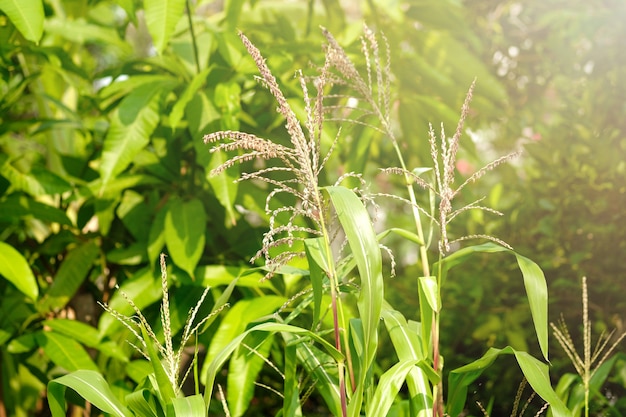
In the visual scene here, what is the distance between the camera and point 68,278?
188 centimetres

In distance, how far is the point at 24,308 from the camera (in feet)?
6.09

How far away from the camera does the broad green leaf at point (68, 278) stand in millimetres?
1867

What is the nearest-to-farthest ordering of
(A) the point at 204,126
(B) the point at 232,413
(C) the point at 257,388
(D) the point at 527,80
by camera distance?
(B) the point at 232,413 → (A) the point at 204,126 → (C) the point at 257,388 → (D) the point at 527,80

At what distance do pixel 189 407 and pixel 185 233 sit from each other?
0.69 meters

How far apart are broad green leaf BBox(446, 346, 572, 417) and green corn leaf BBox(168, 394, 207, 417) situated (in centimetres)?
39

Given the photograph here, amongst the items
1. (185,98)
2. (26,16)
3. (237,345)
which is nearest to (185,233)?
(185,98)

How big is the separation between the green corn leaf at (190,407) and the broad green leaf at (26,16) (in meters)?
0.73

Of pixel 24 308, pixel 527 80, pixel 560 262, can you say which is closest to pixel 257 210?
pixel 24 308

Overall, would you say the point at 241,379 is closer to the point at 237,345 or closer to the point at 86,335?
the point at 86,335

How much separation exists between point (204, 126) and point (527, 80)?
6.49ft

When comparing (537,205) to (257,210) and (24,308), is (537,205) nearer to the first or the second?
(257,210)

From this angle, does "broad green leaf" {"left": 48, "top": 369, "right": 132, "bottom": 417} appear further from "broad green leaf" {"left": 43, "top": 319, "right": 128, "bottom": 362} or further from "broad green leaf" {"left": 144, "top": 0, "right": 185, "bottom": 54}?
"broad green leaf" {"left": 144, "top": 0, "right": 185, "bottom": 54}

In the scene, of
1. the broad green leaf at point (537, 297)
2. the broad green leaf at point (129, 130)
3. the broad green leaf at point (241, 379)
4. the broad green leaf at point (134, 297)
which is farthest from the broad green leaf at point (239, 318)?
the broad green leaf at point (537, 297)

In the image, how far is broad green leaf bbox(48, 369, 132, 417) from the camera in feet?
3.55
